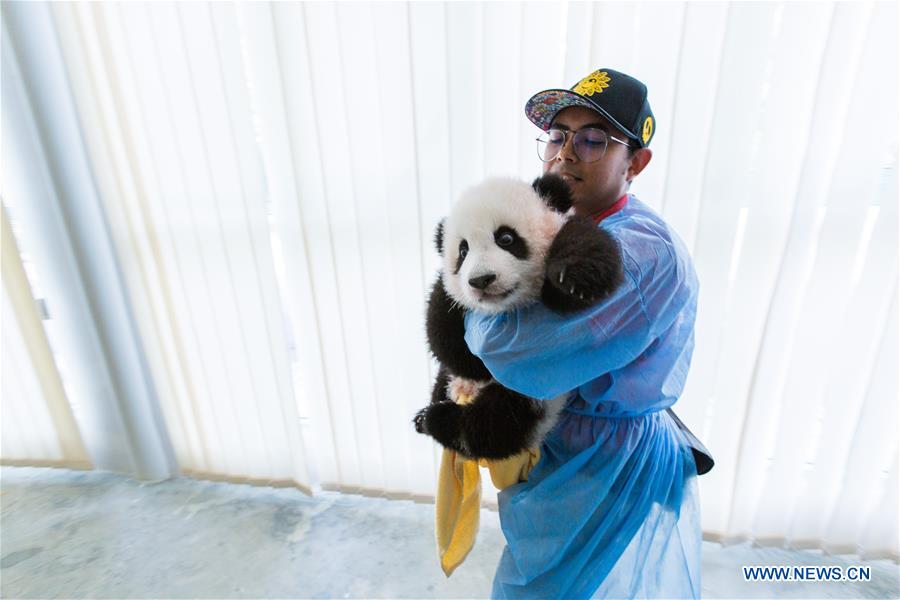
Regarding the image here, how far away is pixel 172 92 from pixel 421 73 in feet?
2.77

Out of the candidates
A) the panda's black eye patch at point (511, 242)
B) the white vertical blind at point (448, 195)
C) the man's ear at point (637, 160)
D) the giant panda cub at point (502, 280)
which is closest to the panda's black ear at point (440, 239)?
the giant panda cub at point (502, 280)

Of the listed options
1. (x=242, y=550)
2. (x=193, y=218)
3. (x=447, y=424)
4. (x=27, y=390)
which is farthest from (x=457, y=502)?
(x=27, y=390)

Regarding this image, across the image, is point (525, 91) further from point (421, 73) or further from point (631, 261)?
point (631, 261)

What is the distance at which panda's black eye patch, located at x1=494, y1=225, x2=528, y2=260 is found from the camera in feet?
2.01

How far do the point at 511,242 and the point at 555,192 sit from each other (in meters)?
0.10

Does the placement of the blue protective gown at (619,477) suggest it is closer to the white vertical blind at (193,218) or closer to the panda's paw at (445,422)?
the panda's paw at (445,422)

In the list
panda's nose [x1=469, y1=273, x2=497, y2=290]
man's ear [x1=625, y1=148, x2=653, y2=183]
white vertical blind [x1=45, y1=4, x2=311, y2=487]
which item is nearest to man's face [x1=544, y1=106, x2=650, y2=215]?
man's ear [x1=625, y1=148, x2=653, y2=183]

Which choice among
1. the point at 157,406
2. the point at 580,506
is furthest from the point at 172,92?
the point at 580,506

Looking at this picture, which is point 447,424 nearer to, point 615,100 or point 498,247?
point 498,247

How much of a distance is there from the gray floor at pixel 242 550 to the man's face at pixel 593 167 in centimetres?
130

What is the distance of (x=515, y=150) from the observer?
131 centimetres

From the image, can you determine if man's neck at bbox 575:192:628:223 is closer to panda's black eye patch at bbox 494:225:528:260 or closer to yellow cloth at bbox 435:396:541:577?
panda's black eye patch at bbox 494:225:528:260

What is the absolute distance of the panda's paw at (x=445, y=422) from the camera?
75cm

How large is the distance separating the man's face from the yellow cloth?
0.50 metres
